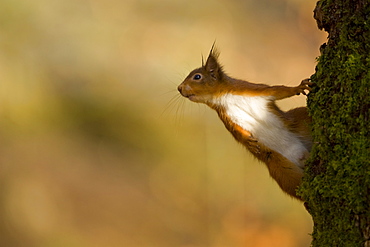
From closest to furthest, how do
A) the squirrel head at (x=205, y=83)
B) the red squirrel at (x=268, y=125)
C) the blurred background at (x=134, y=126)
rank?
the red squirrel at (x=268, y=125) < the squirrel head at (x=205, y=83) < the blurred background at (x=134, y=126)

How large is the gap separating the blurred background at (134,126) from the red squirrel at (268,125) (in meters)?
2.58

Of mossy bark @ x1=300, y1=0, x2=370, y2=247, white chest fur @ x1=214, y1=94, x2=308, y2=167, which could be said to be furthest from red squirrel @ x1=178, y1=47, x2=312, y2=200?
mossy bark @ x1=300, y1=0, x2=370, y2=247

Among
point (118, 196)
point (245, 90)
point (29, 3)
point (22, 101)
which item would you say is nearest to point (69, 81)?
point (22, 101)

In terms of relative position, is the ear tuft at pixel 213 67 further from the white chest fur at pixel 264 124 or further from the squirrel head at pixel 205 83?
the white chest fur at pixel 264 124

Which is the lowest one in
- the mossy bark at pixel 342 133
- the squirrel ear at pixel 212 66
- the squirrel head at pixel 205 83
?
the mossy bark at pixel 342 133

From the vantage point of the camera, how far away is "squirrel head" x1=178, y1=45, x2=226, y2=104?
2.54 metres

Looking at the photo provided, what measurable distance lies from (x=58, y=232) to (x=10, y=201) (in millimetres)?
538

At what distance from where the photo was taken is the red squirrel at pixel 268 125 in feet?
7.00

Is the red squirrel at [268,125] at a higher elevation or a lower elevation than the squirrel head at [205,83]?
lower

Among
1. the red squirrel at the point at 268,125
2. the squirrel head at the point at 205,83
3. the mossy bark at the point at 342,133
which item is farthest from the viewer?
the squirrel head at the point at 205,83

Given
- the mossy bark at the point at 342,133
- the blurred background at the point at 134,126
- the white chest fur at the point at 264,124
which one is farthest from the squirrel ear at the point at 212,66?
the blurred background at the point at 134,126

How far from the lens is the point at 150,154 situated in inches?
208

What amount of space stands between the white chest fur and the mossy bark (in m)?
0.42

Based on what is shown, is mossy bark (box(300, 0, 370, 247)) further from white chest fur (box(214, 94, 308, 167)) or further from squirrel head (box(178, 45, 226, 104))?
squirrel head (box(178, 45, 226, 104))
